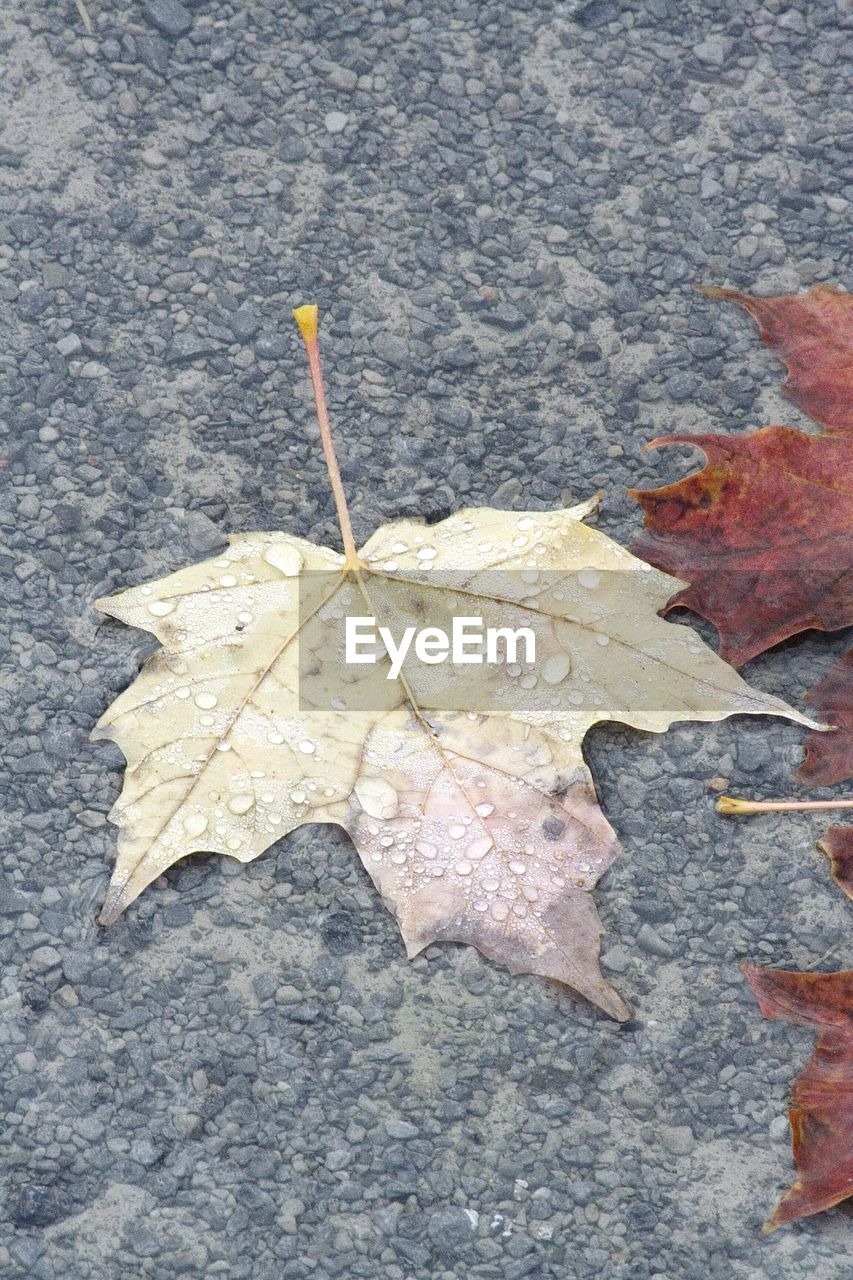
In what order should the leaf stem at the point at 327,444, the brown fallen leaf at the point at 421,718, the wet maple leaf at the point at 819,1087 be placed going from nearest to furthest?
the wet maple leaf at the point at 819,1087 < the brown fallen leaf at the point at 421,718 < the leaf stem at the point at 327,444

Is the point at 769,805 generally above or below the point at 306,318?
below

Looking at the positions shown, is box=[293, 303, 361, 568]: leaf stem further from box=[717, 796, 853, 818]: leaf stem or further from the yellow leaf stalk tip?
box=[717, 796, 853, 818]: leaf stem

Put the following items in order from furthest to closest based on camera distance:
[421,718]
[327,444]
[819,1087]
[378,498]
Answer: [378,498] < [327,444] < [421,718] < [819,1087]

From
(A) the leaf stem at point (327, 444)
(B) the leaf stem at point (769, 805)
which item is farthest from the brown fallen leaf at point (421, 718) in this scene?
(B) the leaf stem at point (769, 805)

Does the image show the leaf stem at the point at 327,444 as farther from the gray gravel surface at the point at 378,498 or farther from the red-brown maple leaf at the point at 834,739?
the red-brown maple leaf at the point at 834,739

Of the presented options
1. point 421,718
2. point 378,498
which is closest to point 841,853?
point 421,718
